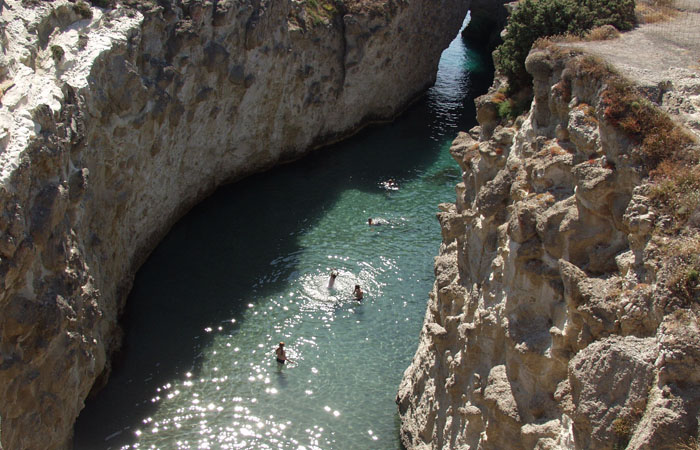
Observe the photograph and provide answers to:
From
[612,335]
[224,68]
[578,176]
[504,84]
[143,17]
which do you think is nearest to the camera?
[612,335]

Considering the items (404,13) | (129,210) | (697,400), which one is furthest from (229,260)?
(404,13)

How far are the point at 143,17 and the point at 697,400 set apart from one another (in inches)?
956

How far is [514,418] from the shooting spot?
1447 cm

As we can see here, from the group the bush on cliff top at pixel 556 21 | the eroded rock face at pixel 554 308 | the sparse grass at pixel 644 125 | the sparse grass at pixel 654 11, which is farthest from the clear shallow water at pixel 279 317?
the sparse grass at pixel 654 11

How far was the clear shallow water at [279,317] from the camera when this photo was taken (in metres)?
20.8

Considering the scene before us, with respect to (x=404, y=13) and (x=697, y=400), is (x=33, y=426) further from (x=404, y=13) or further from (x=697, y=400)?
(x=404, y=13)

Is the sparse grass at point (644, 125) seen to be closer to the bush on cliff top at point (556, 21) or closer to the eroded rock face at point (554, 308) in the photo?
the eroded rock face at point (554, 308)

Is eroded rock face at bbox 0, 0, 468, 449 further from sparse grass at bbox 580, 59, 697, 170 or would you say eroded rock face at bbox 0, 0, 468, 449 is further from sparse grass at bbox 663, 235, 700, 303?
sparse grass at bbox 580, 59, 697, 170

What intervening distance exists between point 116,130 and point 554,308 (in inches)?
708

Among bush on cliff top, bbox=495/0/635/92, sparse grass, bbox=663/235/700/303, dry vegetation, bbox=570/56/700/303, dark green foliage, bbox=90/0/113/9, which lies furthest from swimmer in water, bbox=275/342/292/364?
dark green foliage, bbox=90/0/113/9

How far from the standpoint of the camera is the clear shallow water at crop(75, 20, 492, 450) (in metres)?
20.8

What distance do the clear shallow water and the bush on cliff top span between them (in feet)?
34.5

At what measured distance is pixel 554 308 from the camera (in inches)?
572

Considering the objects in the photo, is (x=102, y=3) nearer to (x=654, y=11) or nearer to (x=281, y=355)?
(x=281, y=355)
